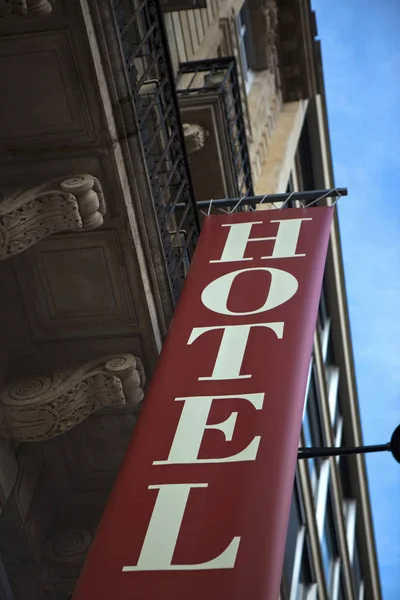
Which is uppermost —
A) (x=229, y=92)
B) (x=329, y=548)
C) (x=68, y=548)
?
(x=229, y=92)

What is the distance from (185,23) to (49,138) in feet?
26.3

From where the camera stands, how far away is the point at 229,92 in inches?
542

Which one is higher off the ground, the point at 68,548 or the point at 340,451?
the point at 340,451

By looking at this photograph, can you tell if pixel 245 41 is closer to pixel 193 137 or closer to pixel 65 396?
pixel 193 137

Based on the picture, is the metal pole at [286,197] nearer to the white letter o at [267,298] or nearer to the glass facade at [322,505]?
the white letter o at [267,298]

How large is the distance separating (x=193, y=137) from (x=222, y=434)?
20.5ft

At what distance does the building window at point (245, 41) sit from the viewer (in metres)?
20.4

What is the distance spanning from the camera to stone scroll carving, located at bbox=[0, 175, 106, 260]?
7.91 meters

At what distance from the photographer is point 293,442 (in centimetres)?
650

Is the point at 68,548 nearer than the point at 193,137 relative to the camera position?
Yes

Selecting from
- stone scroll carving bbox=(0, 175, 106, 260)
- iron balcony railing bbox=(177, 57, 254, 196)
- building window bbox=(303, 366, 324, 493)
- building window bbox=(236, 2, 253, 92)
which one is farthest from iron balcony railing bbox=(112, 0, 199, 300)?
building window bbox=(303, 366, 324, 493)

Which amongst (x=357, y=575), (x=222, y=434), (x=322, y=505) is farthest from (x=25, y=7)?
(x=357, y=575)

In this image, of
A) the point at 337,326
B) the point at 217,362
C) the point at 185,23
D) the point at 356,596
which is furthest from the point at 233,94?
the point at 356,596

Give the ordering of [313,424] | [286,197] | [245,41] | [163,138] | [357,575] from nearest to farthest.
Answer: [286,197], [163,138], [245,41], [313,424], [357,575]
